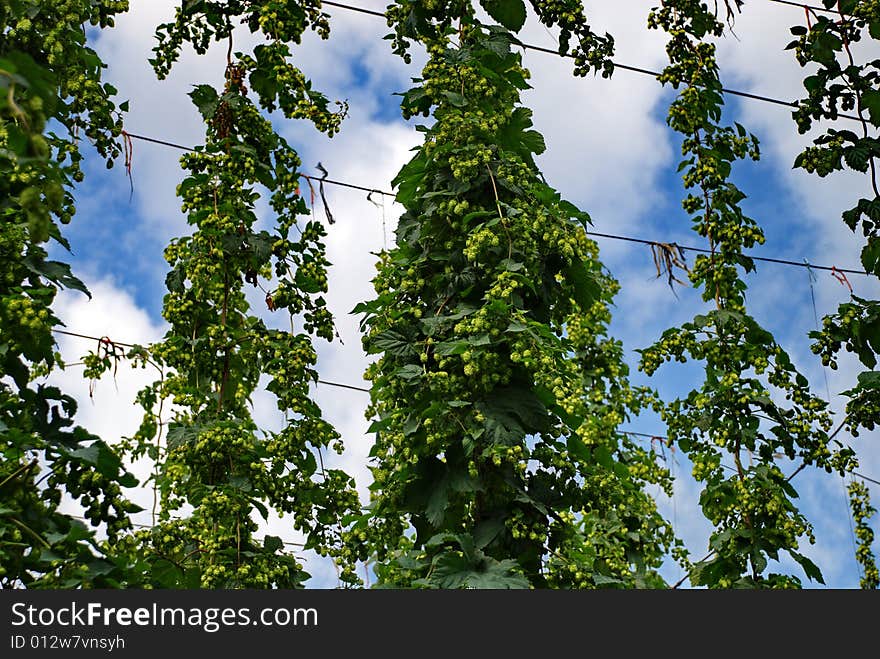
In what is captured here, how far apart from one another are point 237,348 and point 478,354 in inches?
44.2

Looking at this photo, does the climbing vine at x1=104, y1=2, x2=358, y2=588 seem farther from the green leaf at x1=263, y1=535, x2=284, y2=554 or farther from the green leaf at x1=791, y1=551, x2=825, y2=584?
the green leaf at x1=791, y1=551, x2=825, y2=584

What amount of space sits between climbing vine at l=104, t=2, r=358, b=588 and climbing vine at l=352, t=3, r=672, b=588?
236 millimetres

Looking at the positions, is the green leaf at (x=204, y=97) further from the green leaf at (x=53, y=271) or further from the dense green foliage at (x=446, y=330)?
the green leaf at (x=53, y=271)

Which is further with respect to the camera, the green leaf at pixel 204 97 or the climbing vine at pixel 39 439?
the green leaf at pixel 204 97

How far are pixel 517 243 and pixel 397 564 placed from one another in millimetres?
1018

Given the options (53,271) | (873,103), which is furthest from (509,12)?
(53,271)

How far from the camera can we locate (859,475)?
19.1 ft

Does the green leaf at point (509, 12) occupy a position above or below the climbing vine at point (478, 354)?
above

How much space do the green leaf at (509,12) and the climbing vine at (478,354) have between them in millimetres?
12

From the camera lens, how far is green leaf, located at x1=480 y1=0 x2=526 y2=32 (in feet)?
11.3

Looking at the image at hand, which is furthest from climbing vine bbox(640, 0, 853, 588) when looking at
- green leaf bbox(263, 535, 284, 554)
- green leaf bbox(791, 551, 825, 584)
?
green leaf bbox(263, 535, 284, 554)

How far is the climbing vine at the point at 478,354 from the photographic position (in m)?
2.77

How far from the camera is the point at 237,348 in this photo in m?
3.50

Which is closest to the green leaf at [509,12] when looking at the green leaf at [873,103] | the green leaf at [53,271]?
the green leaf at [873,103]
